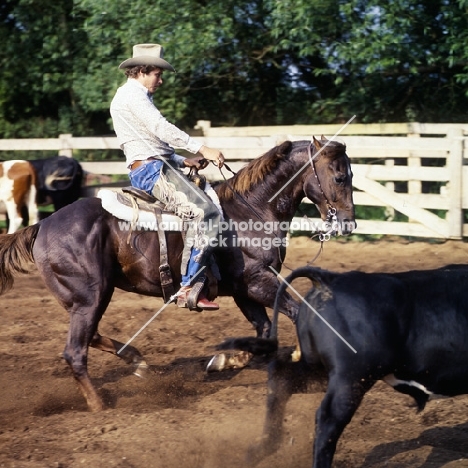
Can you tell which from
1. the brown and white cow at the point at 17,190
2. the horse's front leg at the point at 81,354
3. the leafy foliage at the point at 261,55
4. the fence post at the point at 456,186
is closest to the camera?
the horse's front leg at the point at 81,354

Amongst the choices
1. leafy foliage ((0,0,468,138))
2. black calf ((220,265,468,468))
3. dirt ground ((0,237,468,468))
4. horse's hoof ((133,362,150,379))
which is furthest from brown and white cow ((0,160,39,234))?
black calf ((220,265,468,468))

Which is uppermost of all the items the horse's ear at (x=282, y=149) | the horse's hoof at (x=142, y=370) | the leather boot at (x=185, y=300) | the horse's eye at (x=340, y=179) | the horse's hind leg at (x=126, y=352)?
the horse's ear at (x=282, y=149)

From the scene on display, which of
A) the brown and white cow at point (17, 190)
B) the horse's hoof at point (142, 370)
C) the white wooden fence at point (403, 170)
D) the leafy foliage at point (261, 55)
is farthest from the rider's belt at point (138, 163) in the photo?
the leafy foliage at point (261, 55)

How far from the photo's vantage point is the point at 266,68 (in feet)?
57.5

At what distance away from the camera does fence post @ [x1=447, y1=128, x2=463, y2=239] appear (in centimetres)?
1110

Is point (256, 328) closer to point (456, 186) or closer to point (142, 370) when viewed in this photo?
point (142, 370)

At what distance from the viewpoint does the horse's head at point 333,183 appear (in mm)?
6156

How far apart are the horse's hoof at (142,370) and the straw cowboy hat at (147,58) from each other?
7.60ft

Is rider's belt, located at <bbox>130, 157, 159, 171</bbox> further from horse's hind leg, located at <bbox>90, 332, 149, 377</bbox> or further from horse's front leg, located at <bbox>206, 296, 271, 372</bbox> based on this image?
horse's hind leg, located at <bbox>90, 332, 149, 377</bbox>

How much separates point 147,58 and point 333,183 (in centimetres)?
169

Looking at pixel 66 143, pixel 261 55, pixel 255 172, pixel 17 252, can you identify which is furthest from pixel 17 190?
pixel 255 172

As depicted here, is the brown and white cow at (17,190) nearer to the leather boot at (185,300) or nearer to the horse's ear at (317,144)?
the leather boot at (185,300)

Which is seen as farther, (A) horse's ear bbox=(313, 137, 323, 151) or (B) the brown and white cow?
(B) the brown and white cow

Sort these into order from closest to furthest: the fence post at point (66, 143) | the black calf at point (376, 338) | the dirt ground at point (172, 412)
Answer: the black calf at point (376, 338) < the dirt ground at point (172, 412) < the fence post at point (66, 143)
